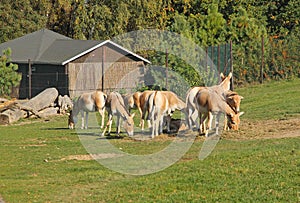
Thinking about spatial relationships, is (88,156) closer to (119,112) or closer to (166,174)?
(119,112)

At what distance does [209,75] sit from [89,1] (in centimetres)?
2072

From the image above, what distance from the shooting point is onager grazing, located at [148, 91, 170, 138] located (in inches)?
843

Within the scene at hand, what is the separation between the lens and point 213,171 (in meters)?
14.9

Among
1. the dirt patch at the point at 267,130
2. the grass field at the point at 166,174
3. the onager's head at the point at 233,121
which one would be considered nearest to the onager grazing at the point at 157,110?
the grass field at the point at 166,174

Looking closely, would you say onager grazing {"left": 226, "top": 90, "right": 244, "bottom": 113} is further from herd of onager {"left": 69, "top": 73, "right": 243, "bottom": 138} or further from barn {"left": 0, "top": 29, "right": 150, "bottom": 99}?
barn {"left": 0, "top": 29, "right": 150, "bottom": 99}

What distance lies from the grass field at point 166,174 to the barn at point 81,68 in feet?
56.6

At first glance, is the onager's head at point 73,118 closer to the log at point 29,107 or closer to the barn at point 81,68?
the log at point 29,107

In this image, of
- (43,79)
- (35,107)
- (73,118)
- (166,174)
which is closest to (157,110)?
(73,118)

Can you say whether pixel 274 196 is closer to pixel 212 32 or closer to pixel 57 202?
pixel 57 202

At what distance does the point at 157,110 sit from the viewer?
2177 cm

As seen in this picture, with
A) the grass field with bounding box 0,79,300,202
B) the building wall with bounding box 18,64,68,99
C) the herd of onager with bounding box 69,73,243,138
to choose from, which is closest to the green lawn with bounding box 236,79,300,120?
the herd of onager with bounding box 69,73,243,138

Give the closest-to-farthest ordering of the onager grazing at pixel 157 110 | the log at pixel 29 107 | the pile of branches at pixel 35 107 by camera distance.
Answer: the onager grazing at pixel 157 110 → the log at pixel 29 107 → the pile of branches at pixel 35 107

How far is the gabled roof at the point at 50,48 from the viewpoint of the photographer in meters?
40.6

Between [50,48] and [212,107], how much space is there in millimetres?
25294
